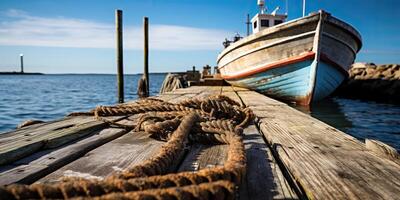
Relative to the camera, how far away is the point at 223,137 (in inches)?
71.9

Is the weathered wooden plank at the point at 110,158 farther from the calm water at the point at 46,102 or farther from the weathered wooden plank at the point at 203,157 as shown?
the calm water at the point at 46,102

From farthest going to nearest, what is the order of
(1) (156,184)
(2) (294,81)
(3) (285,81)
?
1. (3) (285,81)
2. (2) (294,81)
3. (1) (156,184)

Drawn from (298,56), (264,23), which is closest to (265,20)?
(264,23)

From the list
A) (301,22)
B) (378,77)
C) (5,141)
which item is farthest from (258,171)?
(378,77)

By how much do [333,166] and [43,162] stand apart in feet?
4.78

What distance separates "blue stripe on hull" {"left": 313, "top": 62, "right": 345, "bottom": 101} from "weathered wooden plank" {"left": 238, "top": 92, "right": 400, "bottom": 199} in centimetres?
580

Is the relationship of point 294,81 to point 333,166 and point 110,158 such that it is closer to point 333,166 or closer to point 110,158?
point 333,166

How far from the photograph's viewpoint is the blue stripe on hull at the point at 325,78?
764 centimetres

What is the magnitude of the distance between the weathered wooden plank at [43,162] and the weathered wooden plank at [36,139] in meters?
0.05

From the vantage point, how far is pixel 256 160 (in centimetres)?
158

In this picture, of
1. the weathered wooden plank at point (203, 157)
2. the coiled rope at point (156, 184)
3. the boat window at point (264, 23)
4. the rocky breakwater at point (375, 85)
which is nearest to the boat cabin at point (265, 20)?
the boat window at point (264, 23)

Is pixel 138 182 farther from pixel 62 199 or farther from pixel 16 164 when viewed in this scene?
pixel 16 164

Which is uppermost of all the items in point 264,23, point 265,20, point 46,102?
point 265,20

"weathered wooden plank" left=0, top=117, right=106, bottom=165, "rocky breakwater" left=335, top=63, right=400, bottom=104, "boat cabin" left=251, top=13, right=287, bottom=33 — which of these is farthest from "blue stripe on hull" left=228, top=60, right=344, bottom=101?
"rocky breakwater" left=335, top=63, right=400, bottom=104
